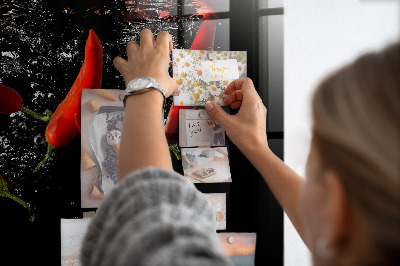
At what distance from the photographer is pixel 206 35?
792 mm

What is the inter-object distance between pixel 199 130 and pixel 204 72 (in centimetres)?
14

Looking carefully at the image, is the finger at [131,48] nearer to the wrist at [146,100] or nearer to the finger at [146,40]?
the finger at [146,40]

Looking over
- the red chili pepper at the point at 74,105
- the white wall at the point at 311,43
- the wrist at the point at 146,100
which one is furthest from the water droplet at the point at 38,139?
the white wall at the point at 311,43

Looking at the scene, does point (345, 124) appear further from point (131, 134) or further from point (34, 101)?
point (34, 101)

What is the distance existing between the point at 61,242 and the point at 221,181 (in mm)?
391

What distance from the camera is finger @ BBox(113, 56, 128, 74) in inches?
28.6

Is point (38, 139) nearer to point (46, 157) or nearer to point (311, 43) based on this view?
point (46, 157)

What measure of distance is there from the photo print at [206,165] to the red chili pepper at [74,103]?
257 mm

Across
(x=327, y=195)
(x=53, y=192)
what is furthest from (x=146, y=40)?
(x=327, y=195)

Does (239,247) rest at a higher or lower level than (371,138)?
lower

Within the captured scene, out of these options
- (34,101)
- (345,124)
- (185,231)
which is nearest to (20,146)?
(34,101)

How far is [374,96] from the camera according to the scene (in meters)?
0.30

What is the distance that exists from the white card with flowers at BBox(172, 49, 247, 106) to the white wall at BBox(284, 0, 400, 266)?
14cm

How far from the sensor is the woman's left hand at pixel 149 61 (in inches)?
26.2
